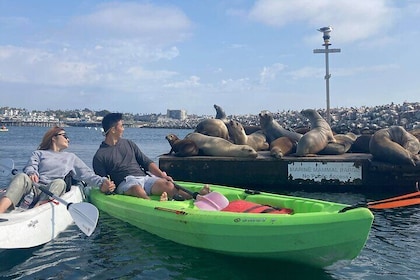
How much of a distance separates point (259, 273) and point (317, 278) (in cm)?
74

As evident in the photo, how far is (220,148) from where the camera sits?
13.9 m

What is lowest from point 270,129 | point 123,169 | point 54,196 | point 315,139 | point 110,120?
point 54,196

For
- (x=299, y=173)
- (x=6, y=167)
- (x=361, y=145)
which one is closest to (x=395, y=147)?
(x=361, y=145)

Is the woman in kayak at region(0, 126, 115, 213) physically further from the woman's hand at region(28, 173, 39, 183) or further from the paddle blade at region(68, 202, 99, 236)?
the paddle blade at region(68, 202, 99, 236)

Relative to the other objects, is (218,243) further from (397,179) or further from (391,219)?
(397,179)

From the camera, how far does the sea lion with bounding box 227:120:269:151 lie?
15070 millimetres

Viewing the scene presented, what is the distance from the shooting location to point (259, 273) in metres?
6.14

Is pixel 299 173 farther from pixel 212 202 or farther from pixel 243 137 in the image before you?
pixel 212 202

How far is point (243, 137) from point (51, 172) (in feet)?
26.7

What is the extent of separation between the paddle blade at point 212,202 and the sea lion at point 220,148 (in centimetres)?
584

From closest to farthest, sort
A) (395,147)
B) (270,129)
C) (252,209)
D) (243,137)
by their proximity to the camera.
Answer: (252,209) < (395,147) < (243,137) < (270,129)

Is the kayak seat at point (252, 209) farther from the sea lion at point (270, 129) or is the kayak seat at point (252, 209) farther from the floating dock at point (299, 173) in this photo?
the sea lion at point (270, 129)

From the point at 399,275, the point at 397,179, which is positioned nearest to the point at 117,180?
the point at 399,275

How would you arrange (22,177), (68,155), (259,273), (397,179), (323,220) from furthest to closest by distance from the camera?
1. (397,179)
2. (68,155)
3. (22,177)
4. (259,273)
5. (323,220)
